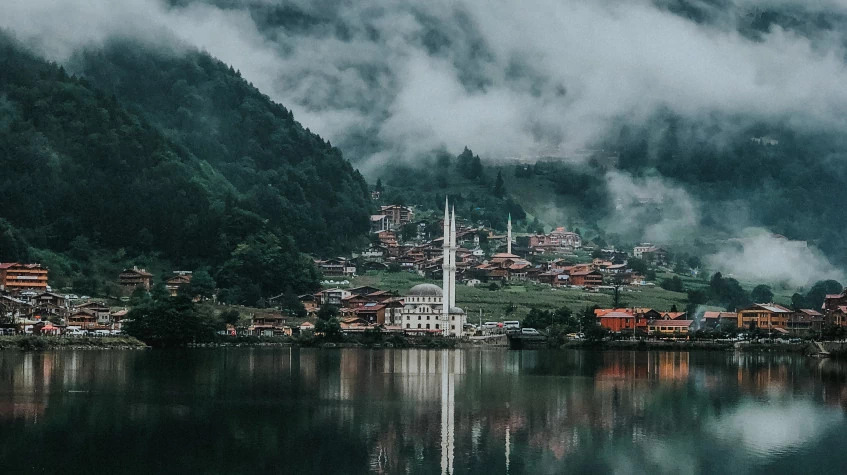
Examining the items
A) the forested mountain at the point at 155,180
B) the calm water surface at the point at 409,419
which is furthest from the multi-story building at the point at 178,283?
the calm water surface at the point at 409,419

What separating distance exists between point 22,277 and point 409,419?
1877 inches

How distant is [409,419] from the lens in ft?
101

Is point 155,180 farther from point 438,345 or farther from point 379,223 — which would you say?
point 438,345

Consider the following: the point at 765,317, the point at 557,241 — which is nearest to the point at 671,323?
the point at 765,317

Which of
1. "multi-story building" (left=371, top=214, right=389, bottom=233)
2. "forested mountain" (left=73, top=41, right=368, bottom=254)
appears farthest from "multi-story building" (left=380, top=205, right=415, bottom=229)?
"forested mountain" (left=73, top=41, right=368, bottom=254)

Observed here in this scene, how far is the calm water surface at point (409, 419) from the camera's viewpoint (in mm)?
24734

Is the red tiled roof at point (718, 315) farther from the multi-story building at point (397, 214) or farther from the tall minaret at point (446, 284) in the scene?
the multi-story building at point (397, 214)

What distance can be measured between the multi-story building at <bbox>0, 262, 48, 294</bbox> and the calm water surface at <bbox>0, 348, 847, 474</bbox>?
2389cm

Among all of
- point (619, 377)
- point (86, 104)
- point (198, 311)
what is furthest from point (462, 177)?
point (619, 377)

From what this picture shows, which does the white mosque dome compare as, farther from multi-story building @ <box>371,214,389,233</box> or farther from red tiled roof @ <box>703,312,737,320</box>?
multi-story building @ <box>371,214,389,233</box>

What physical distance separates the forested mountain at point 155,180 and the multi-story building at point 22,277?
431cm

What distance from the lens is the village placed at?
67.8 metres

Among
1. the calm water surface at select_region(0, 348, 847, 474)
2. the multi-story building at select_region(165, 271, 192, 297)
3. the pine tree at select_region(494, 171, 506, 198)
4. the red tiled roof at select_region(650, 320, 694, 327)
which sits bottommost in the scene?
the calm water surface at select_region(0, 348, 847, 474)

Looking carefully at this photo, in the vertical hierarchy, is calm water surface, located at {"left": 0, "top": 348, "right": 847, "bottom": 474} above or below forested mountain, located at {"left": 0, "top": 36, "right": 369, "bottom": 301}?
below
